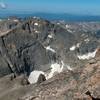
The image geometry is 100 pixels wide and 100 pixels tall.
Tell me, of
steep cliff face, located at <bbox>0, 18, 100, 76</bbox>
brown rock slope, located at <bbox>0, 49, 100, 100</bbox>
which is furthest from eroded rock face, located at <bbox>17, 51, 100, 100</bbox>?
steep cliff face, located at <bbox>0, 18, 100, 76</bbox>

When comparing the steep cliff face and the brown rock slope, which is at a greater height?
the brown rock slope

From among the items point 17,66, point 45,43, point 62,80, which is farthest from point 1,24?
point 62,80

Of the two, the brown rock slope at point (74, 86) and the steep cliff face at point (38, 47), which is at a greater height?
the brown rock slope at point (74, 86)

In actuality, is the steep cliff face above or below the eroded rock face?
below

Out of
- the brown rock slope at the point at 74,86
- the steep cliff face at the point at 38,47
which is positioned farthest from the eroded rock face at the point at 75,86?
the steep cliff face at the point at 38,47

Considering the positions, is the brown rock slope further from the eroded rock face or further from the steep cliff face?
the steep cliff face

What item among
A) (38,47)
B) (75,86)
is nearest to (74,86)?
(75,86)

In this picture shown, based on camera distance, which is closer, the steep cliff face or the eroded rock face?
the eroded rock face

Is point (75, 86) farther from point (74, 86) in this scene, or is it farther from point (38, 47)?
point (38, 47)

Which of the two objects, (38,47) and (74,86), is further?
(38,47)

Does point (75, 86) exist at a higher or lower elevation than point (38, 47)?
higher

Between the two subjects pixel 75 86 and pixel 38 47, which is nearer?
pixel 75 86

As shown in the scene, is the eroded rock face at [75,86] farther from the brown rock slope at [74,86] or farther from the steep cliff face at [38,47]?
the steep cliff face at [38,47]
